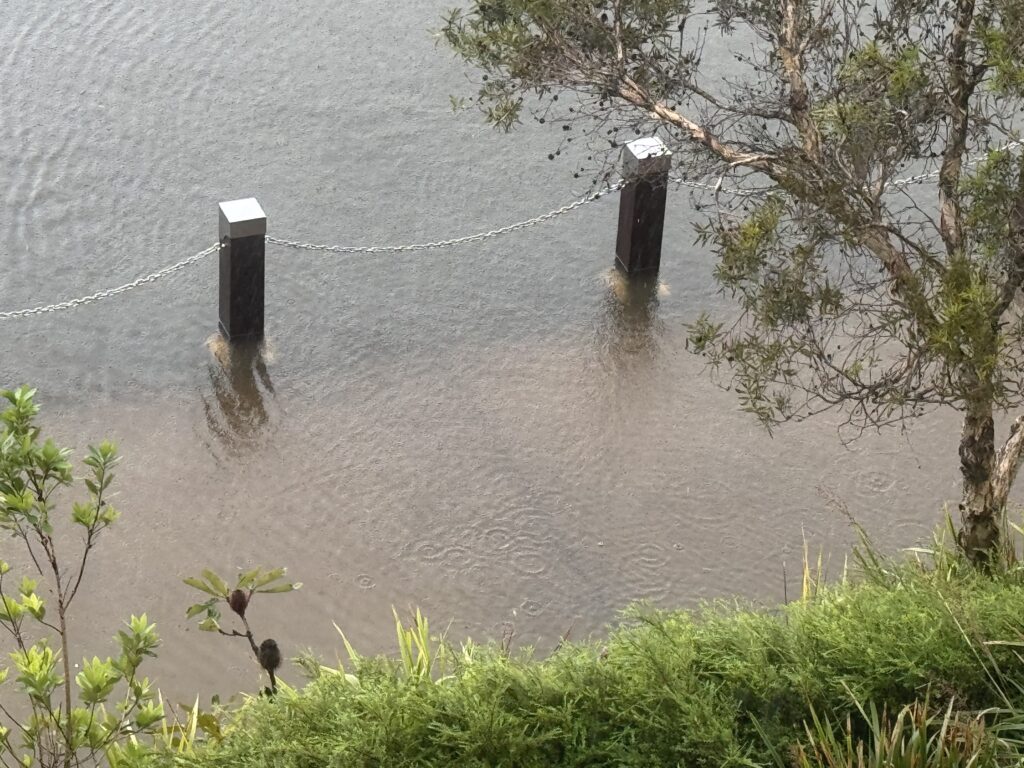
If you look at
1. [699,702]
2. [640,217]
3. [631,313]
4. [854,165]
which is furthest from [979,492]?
[640,217]

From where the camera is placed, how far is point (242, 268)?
24.6ft

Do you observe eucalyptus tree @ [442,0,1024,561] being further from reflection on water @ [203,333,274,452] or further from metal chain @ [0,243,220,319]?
metal chain @ [0,243,220,319]

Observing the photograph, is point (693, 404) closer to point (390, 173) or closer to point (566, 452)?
point (566, 452)

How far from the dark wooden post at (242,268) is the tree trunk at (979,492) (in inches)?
141

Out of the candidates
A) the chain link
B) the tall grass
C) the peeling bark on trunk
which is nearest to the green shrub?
the tall grass

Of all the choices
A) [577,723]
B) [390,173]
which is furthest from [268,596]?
[390,173]

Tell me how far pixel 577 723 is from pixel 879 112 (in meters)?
2.22

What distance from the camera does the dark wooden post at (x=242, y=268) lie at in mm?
7371

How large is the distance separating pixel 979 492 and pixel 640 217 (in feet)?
10.3

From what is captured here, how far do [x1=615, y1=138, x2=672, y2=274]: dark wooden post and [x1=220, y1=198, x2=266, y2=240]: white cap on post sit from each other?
2028 mm

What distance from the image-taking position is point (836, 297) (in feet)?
15.8

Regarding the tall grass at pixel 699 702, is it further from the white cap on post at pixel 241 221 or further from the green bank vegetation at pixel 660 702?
the white cap on post at pixel 241 221

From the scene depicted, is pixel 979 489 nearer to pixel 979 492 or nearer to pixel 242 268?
pixel 979 492

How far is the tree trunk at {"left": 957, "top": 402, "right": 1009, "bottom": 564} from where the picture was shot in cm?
555
